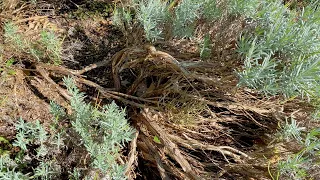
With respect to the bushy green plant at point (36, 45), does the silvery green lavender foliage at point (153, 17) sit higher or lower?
higher

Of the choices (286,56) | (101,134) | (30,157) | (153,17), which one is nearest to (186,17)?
(153,17)

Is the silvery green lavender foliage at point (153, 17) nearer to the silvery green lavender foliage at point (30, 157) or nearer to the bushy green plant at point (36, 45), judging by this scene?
the bushy green plant at point (36, 45)

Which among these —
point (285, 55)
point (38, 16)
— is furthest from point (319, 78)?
point (38, 16)

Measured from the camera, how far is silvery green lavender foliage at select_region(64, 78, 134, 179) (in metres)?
1.52

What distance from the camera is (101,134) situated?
1688 mm

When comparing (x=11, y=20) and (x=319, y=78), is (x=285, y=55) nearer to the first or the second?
(x=319, y=78)

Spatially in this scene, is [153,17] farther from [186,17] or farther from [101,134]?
[101,134]

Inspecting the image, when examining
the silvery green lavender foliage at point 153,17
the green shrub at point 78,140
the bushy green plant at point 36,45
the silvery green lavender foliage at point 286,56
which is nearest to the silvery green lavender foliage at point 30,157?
the green shrub at point 78,140

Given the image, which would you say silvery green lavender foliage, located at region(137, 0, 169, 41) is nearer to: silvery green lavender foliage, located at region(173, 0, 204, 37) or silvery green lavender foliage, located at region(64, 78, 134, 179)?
silvery green lavender foliage, located at region(173, 0, 204, 37)

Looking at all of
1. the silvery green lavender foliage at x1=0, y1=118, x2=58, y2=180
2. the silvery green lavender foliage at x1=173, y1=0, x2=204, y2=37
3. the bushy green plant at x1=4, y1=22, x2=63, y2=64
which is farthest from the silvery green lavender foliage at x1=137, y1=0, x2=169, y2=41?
the silvery green lavender foliage at x1=0, y1=118, x2=58, y2=180

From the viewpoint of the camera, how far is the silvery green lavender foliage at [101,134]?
5.00 ft

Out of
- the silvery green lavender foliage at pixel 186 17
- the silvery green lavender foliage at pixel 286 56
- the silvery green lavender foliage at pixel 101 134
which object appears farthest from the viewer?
the silvery green lavender foliage at pixel 186 17

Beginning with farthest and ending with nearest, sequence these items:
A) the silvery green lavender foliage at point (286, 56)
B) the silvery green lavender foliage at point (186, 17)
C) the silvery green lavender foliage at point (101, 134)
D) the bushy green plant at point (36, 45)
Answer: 1. the bushy green plant at point (36, 45)
2. the silvery green lavender foliage at point (186, 17)
3. the silvery green lavender foliage at point (101, 134)
4. the silvery green lavender foliage at point (286, 56)

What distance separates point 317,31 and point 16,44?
168 centimetres
